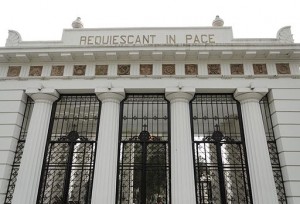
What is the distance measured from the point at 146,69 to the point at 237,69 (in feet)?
14.3

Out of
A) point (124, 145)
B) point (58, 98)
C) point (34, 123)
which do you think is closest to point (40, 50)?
point (58, 98)

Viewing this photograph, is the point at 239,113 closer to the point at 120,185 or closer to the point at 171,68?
the point at 171,68

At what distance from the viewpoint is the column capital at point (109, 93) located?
1112 centimetres

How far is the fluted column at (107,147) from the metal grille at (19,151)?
3.58 metres


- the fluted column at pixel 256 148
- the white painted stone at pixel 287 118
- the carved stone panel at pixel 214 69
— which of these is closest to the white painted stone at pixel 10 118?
the carved stone panel at pixel 214 69

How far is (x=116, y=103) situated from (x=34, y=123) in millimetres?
3734

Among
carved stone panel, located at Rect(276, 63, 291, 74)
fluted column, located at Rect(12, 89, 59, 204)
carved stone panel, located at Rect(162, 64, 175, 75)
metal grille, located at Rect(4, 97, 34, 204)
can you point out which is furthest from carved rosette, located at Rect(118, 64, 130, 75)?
carved stone panel, located at Rect(276, 63, 291, 74)

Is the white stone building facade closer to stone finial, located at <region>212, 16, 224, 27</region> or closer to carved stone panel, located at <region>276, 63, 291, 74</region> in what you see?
carved stone panel, located at <region>276, 63, 291, 74</region>

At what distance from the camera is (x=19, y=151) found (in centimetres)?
1100

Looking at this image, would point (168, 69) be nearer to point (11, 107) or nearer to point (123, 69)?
point (123, 69)

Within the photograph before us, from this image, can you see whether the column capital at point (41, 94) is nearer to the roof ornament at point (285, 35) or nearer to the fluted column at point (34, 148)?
the fluted column at point (34, 148)

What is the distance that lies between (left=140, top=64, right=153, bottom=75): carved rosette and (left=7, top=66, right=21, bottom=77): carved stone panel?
6077mm

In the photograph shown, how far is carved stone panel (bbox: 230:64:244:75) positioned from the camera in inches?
453

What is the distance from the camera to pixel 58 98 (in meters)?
11.8
